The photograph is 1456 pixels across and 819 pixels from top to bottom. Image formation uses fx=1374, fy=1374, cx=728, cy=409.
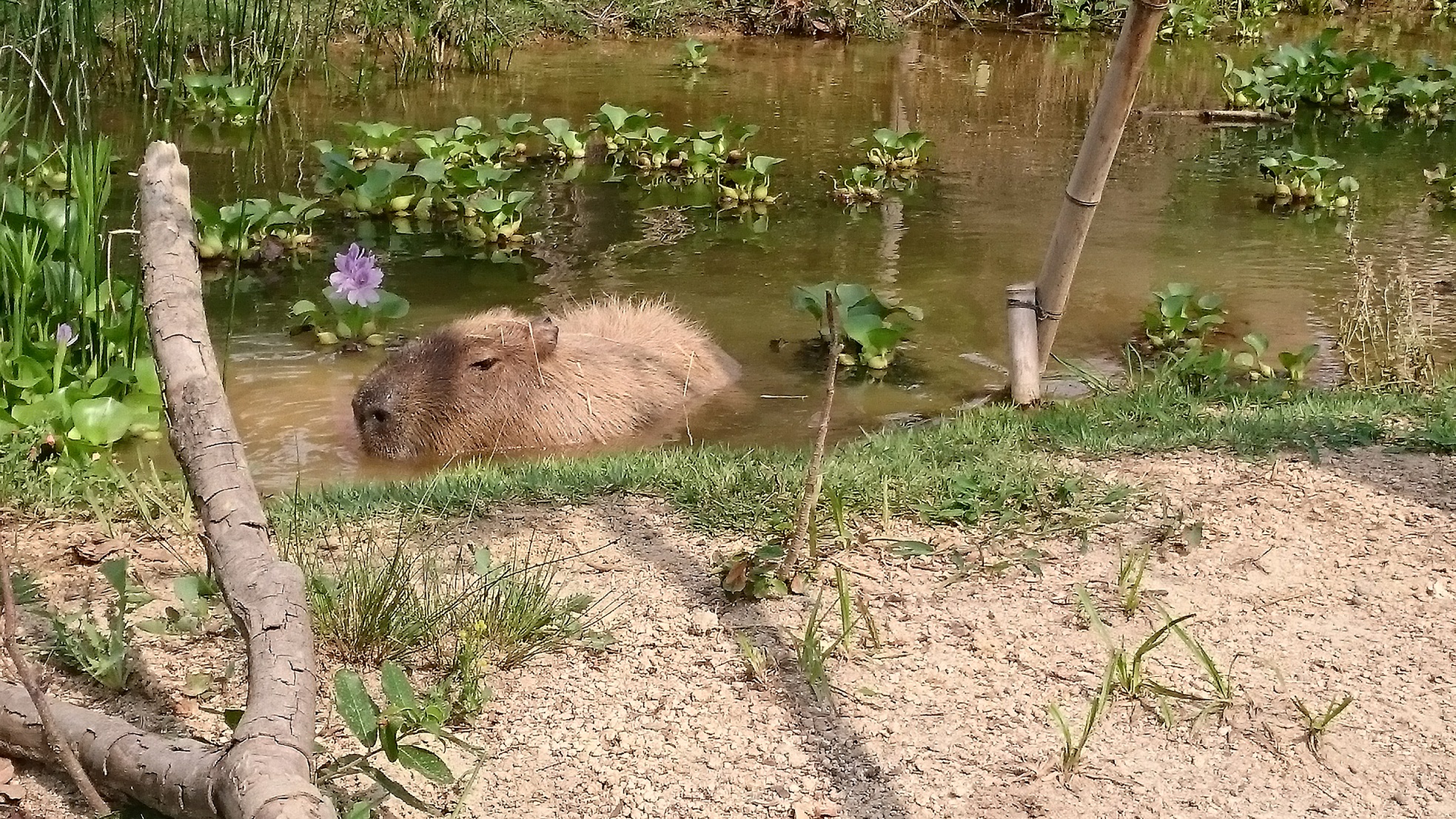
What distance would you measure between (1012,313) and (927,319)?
4.87 feet

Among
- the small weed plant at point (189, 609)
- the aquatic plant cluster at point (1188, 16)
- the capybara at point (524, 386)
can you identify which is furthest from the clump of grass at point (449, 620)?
the aquatic plant cluster at point (1188, 16)

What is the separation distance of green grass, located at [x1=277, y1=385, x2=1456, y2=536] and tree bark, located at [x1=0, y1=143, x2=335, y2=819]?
3.14 ft

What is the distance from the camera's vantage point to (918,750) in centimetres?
285

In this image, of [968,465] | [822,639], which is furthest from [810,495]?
[968,465]

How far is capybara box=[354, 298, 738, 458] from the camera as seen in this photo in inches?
226

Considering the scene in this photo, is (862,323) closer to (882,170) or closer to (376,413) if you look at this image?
(376,413)

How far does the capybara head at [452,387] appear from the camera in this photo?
566 centimetres

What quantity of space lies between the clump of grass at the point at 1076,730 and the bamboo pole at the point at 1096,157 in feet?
7.97

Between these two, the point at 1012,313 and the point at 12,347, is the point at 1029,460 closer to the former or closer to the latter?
the point at 1012,313

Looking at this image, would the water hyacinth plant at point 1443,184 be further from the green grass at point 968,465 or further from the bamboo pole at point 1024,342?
the bamboo pole at point 1024,342

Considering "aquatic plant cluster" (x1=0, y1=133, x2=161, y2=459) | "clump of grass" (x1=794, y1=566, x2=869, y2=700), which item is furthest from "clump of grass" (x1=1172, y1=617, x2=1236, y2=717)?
"aquatic plant cluster" (x1=0, y1=133, x2=161, y2=459)

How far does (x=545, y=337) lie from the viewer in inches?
233

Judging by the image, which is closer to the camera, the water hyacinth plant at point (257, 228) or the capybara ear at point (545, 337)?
the capybara ear at point (545, 337)

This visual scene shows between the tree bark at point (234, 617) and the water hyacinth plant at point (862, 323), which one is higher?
the tree bark at point (234, 617)
